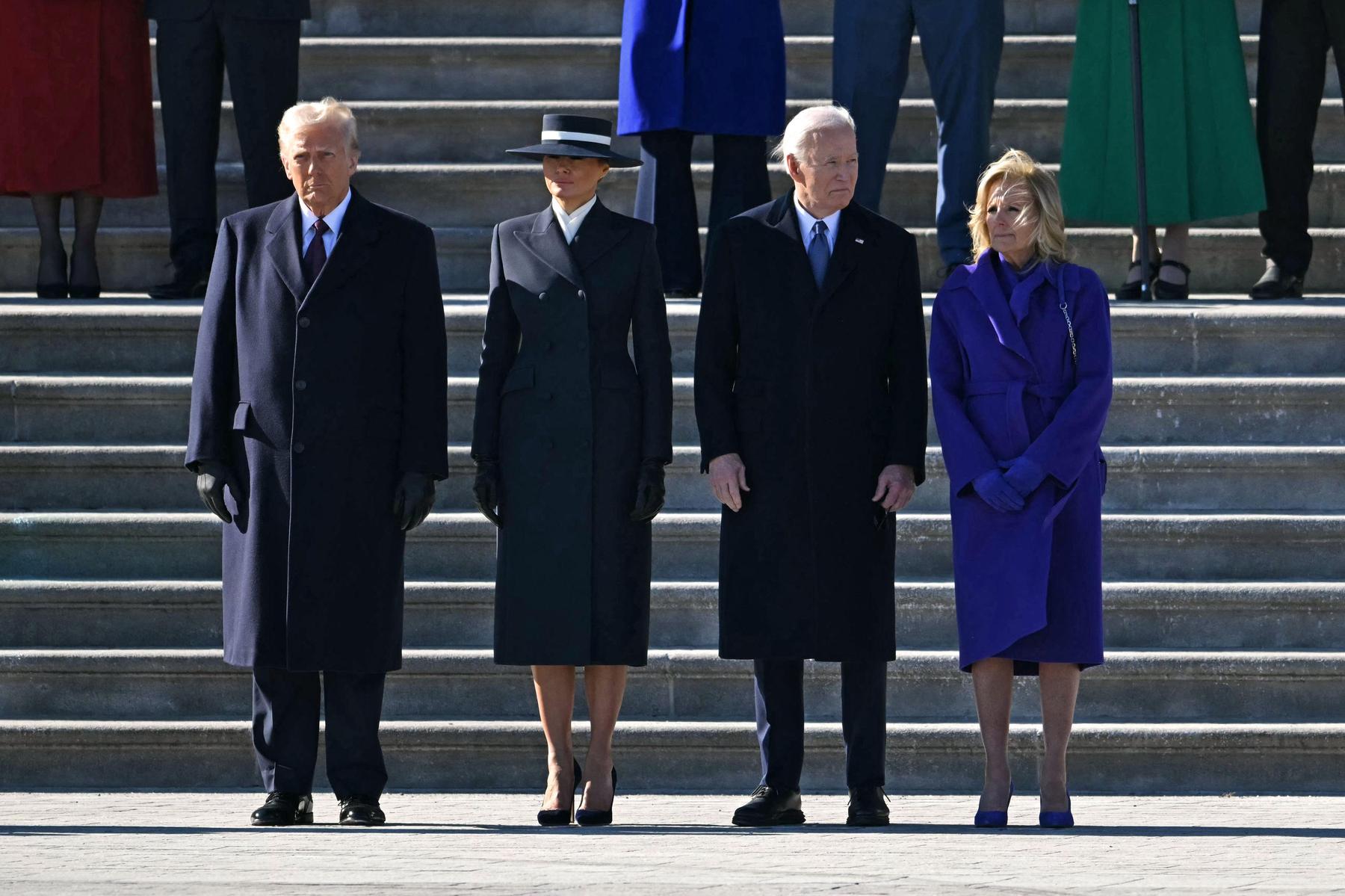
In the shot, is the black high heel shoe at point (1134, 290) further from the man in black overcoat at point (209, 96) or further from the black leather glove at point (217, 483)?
the black leather glove at point (217, 483)

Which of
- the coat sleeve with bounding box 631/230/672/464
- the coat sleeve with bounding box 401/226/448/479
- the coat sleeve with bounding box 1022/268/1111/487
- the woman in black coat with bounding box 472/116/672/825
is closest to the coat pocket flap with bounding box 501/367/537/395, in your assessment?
the woman in black coat with bounding box 472/116/672/825

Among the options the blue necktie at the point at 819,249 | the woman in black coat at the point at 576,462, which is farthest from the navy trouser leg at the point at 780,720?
the blue necktie at the point at 819,249

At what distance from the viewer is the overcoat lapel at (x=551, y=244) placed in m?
6.48

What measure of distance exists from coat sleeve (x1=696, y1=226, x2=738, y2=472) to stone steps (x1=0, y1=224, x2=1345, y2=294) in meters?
2.82

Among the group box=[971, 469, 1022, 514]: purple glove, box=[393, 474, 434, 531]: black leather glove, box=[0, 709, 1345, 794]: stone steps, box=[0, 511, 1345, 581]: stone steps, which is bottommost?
box=[0, 709, 1345, 794]: stone steps

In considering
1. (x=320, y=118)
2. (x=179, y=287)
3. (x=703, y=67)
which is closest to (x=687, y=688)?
(x=320, y=118)

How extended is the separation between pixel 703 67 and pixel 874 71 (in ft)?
1.99

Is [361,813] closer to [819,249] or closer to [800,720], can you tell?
→ [800,720]

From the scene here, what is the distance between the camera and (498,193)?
973 cm

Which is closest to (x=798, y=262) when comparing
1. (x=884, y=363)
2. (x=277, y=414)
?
(x=884, y=363)

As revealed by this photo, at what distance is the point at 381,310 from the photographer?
21.2ft

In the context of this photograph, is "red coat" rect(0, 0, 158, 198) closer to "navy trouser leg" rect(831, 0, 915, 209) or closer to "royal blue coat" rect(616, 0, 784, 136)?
"royal blue coat" rect(616, 0, 784, 136)

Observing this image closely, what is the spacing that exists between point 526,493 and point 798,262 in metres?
0.90

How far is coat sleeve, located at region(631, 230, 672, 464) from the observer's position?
21.0ft
